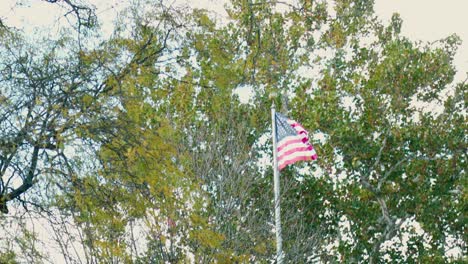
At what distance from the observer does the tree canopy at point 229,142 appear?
310 inches

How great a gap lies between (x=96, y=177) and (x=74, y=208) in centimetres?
110

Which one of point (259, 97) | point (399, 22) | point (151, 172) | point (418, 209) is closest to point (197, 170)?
point (259, 97)

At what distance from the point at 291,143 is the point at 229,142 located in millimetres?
2508

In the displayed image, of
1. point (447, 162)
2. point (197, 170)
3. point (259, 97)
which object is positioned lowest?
point (197, 170)

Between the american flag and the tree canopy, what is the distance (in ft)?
3.34

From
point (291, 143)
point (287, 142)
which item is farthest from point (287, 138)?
point (291, 143)

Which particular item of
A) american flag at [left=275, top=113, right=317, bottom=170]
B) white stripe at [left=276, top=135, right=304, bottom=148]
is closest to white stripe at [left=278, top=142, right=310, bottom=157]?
american flag at [left=275, top=113, right=317, bottom=170]

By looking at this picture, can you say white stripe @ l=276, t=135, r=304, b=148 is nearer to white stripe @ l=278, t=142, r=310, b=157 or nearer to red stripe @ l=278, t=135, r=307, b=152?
red stripe @ l=278, t=135, r=307, b=152

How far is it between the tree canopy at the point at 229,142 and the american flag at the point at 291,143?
1019 mm

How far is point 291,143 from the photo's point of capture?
69.7ft

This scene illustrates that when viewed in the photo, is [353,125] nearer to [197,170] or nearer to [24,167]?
[197,170]

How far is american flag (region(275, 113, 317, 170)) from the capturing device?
68.7ft

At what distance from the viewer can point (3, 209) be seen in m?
8.27

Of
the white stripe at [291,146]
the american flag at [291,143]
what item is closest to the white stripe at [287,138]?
the american flag at [291,143]
